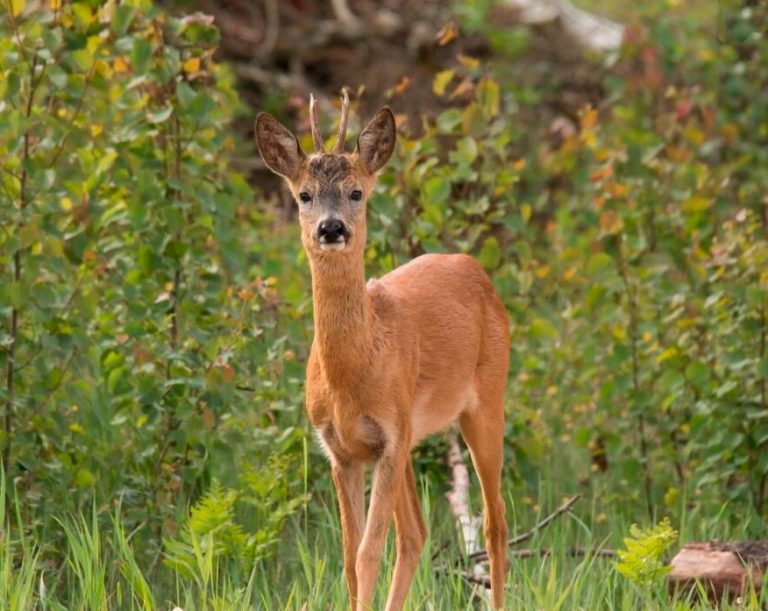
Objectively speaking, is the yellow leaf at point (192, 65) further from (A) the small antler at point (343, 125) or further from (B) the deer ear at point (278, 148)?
(A) the small antler at point (343, 125)

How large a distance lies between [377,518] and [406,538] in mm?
464

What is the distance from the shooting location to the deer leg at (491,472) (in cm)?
605

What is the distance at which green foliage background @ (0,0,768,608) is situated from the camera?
6.35 m

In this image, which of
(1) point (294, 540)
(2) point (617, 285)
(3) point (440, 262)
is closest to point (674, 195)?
(2) point (617, 285)

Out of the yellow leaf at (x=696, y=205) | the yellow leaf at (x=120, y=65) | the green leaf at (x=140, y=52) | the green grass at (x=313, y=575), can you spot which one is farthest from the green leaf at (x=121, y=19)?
the yellow leaf at (x=696, y=205)

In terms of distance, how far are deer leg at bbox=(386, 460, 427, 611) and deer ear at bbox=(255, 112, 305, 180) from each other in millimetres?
1210

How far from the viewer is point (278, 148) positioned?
5648 millimetres

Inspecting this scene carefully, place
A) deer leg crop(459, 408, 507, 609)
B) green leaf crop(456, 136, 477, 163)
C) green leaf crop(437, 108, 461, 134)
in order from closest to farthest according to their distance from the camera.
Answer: deer leg crop(459, 408, 507, 609), green leaf crop(456, 136, 477, 163), green leaf crop(437, 108, 461, 134)

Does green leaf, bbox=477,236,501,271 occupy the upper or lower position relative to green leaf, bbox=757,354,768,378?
upper

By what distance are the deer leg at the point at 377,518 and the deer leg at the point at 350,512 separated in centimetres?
Answer: 8

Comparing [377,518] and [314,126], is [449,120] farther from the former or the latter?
[377,518]

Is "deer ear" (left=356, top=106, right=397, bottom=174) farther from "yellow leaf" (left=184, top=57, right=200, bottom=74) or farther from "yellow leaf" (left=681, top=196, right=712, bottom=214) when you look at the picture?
"yellow leaf" (left=681, top=196, right=712, bottom=214)

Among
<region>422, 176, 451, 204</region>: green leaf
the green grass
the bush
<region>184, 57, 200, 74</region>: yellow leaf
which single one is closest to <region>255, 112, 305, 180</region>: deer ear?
the bush

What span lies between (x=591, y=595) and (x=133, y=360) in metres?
2.34
